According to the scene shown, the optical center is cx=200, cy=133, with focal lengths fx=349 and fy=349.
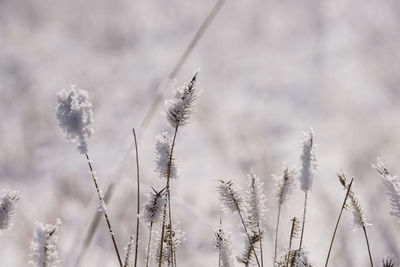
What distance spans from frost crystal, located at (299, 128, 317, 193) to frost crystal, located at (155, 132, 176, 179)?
59cm

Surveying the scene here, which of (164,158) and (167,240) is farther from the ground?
(164,158)

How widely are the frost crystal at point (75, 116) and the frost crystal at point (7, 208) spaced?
304 millimetres

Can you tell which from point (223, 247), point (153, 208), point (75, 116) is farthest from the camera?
point (223, 247)

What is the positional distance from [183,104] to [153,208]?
1.40 feet

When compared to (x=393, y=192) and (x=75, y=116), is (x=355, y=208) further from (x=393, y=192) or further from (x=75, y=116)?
(x=75, y=116)

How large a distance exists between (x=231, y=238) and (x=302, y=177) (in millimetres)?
426

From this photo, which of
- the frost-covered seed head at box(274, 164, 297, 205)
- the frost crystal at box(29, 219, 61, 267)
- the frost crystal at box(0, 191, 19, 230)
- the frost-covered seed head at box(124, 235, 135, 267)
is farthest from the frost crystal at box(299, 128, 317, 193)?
the frost crystal at box(0, 191, 19, 230)

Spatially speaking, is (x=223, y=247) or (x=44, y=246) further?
(x=223, y=247)

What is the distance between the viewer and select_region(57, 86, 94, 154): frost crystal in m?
1.20

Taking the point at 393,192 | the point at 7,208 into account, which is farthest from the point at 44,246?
the point at 393,192

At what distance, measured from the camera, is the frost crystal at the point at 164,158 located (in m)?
1.43

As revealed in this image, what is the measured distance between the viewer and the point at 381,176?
1.34 metres

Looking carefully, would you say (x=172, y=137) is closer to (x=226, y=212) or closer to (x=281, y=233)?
(x=226, y=212)

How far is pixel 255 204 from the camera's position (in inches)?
61.7
